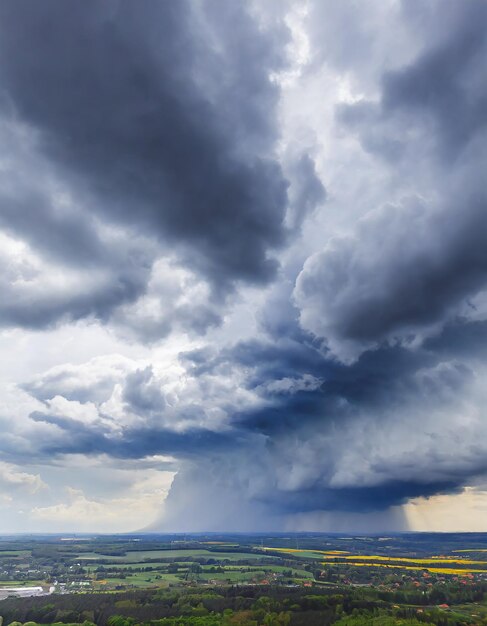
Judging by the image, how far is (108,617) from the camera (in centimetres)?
9712

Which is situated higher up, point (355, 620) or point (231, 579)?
point (231, 579)

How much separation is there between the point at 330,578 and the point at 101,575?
88.4 metres

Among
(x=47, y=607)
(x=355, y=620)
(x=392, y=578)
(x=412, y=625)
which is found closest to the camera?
(x=412, y=625)

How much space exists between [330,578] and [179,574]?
59709 mm

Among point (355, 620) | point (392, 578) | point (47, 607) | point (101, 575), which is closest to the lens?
point (355, 620)

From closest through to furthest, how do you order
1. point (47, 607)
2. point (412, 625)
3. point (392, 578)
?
point (412, 625) < point (47, 607) < point (392, 578)

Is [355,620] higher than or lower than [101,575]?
lower

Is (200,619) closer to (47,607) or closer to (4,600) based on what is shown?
(47,607)

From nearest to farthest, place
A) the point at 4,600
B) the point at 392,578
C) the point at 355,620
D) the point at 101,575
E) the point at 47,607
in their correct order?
the point at 355,620 < the point at 47,607 < the point at 4,600 < the point at 392,578 < the point at 101,575

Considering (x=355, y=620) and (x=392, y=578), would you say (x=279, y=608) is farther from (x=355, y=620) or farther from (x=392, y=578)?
(x=392, y=578)

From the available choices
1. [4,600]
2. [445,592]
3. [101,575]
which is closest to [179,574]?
[101,575]

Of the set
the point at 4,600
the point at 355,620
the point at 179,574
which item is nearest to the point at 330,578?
the point at 179,574

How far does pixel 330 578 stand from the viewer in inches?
6235

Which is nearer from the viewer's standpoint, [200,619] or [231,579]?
[200,619]
